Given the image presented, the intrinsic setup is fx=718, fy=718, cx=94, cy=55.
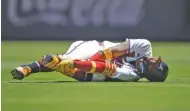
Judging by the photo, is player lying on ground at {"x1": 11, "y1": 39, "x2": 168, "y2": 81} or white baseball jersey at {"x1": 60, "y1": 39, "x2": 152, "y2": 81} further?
white baseball jersey at {"x1": 60, "y1": 39, "x2": 152, "y2": 81}

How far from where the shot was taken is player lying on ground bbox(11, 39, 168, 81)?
25.3 feet

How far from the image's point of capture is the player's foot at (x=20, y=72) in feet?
25.0

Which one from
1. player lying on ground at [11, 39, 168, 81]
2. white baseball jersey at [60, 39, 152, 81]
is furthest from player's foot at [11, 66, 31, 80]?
white baseball jersey at [60, 39, 152, 81]

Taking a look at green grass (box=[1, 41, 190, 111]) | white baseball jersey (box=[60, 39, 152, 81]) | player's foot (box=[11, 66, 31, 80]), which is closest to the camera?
green grass (box=[1, 41, 190, 111])

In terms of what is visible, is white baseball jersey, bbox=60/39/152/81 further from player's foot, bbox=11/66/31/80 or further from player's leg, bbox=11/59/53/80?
player's foot, bbox=11/66/31/80

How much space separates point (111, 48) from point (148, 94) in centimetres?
101

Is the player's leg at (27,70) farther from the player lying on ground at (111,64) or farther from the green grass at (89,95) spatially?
the green grass at (89,95)

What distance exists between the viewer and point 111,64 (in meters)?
7.80

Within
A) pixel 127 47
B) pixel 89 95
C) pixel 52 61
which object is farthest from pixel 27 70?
pixel 127 47

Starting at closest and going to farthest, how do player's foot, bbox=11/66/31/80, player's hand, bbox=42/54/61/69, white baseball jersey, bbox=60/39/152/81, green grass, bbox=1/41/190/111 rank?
green grass, bbox=1/41/190/111 < player's hand, bbox=42/54/61/69 < player's foot, bbox=11/66/31/80 < white baseball jersey, bbox=60/39/152/81

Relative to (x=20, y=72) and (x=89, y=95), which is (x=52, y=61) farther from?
(x=89, y=95)

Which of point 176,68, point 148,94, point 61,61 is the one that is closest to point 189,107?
point 148,94

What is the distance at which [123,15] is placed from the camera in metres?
20.3

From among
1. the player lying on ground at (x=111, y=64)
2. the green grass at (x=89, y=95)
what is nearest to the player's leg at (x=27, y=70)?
the player lying on ground at (x=111, y=64)
